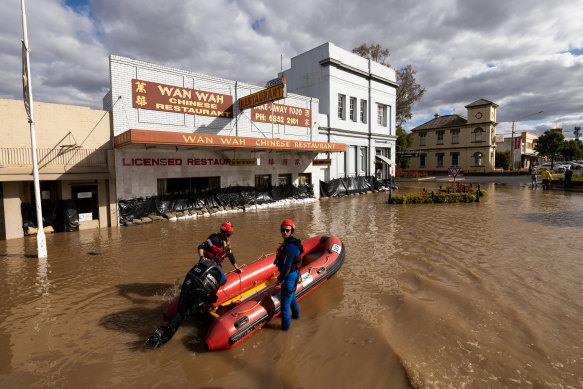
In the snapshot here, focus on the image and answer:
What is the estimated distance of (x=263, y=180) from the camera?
66.0 feet

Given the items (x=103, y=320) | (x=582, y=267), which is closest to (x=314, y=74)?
(x=582, y=267)

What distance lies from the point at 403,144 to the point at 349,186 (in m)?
23.9

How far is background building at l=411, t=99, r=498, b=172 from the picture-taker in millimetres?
42812

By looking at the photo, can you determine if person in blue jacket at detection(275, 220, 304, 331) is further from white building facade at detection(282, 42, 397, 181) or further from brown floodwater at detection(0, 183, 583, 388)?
white building facade at detection(282, 42, 397, 181)

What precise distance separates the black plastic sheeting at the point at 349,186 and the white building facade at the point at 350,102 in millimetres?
640

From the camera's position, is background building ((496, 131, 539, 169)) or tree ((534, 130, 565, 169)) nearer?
tree ((534, 130, 565, 169))

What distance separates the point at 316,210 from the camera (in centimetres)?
1728

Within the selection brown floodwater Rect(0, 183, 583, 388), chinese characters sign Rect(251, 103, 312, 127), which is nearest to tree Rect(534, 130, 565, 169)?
chinese characters sign Rect(251, 103, 312, 127)

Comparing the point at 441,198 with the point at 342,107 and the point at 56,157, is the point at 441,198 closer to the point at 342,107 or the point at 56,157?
the point at 342,107

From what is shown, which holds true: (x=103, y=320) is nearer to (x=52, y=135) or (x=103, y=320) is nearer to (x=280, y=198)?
(x=52, y=135)

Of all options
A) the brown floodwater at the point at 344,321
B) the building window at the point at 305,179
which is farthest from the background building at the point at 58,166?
the building window at the point at 305,179

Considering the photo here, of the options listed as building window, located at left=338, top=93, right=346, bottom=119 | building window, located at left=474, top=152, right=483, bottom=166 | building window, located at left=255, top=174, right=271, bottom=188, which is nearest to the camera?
building window, located at left=255, top=174, right=271, bottom=188

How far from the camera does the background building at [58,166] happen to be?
11.4 metres

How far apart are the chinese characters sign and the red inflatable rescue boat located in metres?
13.0
